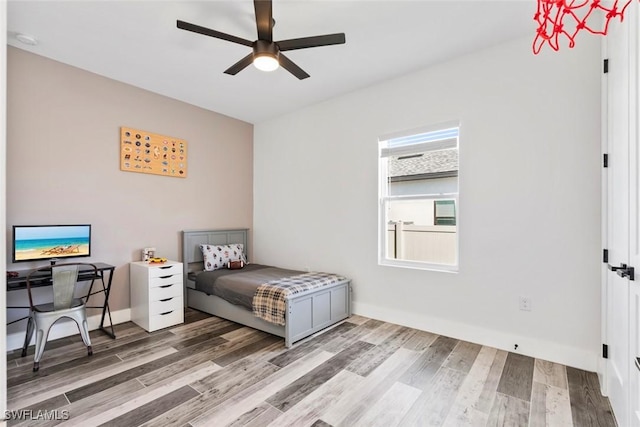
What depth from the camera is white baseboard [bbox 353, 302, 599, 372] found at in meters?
2.42

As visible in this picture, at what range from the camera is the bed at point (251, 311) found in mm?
2965

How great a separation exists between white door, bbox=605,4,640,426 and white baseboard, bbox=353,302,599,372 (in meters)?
0.39

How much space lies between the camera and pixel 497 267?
2.79 m

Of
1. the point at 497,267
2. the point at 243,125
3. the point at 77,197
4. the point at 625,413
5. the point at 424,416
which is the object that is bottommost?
the point at 424,416

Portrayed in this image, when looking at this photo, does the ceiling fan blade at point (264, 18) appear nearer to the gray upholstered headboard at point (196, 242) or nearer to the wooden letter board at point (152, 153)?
the wooden letter board at point (152, 153)

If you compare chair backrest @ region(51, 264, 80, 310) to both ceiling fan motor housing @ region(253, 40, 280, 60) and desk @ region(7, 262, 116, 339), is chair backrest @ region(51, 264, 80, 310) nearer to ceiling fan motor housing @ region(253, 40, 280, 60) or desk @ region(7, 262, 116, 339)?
desk @ region(7, 262, 116, 339)

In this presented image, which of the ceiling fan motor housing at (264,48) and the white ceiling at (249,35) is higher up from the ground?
the white ceiling at (249,35)

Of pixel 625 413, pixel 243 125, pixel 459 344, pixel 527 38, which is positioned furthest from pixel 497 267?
pixel 243 125

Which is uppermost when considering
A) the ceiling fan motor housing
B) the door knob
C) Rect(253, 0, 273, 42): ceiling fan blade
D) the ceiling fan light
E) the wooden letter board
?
Rect(253, 0, 273, 42): ceiling fan blade

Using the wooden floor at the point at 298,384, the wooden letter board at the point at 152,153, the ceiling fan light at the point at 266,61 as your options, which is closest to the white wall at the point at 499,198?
the wooden floor at the point at 298,384

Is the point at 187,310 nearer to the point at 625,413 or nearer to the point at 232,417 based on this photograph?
the point at 232,417

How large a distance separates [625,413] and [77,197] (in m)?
4.43

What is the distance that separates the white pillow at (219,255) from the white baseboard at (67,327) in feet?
3.23

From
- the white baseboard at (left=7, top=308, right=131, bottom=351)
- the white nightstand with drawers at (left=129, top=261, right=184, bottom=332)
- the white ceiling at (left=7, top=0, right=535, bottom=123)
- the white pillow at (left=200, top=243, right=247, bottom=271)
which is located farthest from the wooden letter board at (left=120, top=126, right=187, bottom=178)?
the white baseboard at (left=7, top=308, right=131, bottom=351)
